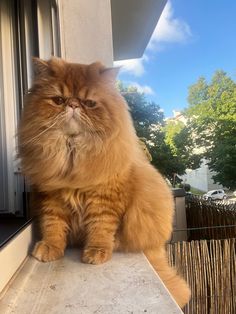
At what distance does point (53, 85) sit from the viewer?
1.11 metres

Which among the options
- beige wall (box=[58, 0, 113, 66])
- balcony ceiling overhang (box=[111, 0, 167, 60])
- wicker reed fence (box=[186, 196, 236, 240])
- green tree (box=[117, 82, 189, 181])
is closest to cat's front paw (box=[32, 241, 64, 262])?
beige wall (box=[58, 0, 113, 66])

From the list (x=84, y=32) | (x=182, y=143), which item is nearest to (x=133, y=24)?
(x=84, y=32)

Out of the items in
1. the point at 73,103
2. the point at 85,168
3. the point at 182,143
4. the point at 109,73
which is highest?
the point at 182,143

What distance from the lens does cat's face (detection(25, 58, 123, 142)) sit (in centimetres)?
107

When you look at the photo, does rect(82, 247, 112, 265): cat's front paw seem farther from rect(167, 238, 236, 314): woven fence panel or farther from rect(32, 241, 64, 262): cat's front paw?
rect(167, 238, 236, 314): woven fence panel

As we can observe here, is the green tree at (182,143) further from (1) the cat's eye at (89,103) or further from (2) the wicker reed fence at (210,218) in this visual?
(1) the cat's eye at (89,103)

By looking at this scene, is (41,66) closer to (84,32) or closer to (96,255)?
(96,255)

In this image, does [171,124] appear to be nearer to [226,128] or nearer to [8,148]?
[226,128]

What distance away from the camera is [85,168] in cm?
109

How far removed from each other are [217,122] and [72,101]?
7.25m

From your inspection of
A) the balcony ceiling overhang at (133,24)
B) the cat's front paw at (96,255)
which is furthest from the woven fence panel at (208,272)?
the balcony ceiling overhang at (133,24)

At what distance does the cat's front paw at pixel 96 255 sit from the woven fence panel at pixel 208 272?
1232 mm

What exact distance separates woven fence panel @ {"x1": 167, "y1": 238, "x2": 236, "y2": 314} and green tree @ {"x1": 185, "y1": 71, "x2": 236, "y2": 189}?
16.7ft

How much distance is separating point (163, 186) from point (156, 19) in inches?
117
